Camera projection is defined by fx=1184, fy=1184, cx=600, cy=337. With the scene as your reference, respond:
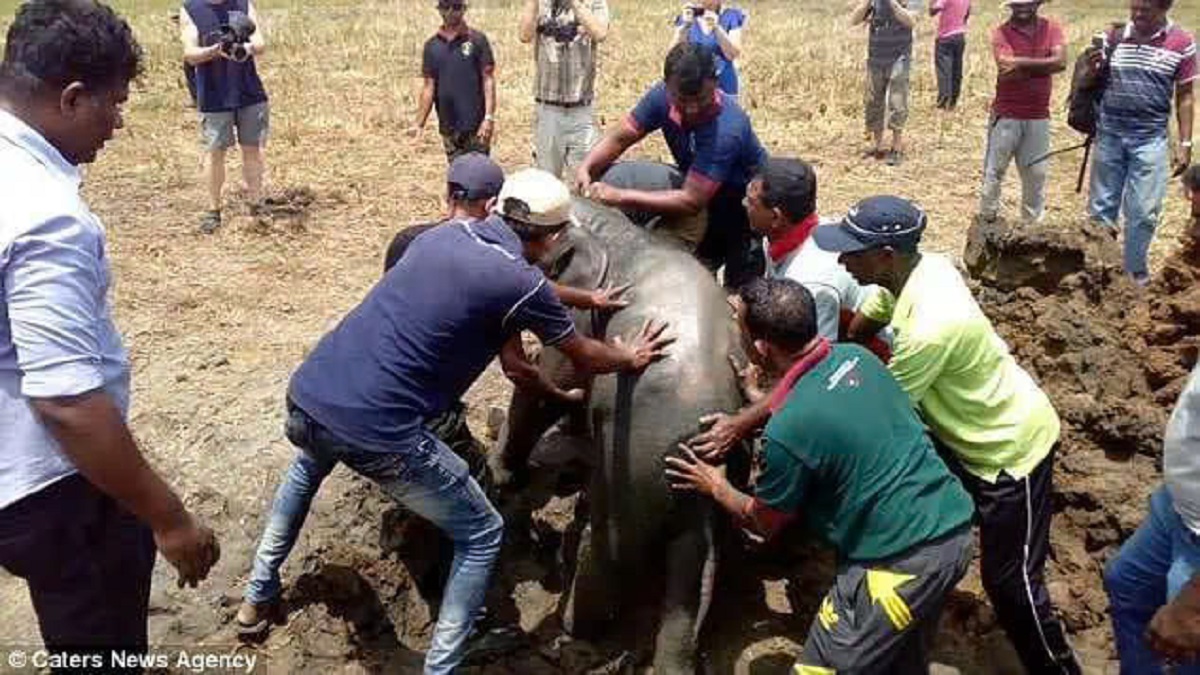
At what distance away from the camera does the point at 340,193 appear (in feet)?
36.2

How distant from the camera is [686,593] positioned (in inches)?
184

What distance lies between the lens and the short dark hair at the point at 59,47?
116 inches

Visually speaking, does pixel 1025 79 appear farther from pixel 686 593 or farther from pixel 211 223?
pixel 211 223

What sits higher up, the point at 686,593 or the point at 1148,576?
the point at 1148,576

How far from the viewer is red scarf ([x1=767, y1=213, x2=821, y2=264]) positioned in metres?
4.74

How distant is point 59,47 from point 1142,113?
6.71m

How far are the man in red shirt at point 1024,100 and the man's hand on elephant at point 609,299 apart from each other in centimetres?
473

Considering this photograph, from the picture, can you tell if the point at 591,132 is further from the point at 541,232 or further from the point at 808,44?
the point at 808,44

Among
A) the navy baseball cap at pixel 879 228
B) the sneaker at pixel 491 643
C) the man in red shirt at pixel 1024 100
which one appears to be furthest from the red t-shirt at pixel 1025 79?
the sneaker at pixel 491 643

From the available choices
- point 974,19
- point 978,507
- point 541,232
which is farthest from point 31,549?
point 974,19

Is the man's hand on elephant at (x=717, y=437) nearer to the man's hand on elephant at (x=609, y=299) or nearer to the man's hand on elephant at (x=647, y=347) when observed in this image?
the man's hand on elephant at (x=647, y=347)

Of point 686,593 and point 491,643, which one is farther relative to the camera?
point 491,643

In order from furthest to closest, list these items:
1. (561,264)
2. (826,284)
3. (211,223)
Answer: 1. (211,223)
2. (561,264)
3. (826,284)

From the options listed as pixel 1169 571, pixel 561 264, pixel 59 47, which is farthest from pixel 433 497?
pixel 1169 571
